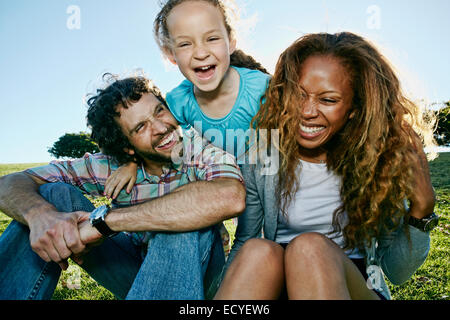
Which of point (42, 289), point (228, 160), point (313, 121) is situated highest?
point (313, 121)

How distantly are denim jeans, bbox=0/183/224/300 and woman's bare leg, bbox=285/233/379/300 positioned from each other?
0.58 meters

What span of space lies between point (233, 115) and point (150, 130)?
782 mm

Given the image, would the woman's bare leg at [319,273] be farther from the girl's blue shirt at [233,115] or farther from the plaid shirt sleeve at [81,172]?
the plaid shirt sleeve at [81,172]

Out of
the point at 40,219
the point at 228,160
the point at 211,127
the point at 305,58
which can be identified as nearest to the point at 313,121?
the point at 305,58

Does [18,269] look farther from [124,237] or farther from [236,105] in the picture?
[236,105]

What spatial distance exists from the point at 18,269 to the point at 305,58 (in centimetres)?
248

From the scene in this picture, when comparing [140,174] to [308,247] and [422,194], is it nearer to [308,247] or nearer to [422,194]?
[308,247]

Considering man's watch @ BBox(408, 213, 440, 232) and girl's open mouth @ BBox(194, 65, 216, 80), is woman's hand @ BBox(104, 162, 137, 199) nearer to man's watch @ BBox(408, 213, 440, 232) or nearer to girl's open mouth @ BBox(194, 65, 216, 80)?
girl's open mouth @ BBox(194, 65, 216, 80)

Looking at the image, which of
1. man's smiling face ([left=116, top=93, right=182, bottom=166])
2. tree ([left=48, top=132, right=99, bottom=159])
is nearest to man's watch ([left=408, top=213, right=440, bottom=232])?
man's smiling face ([left=116, top=93, right=182, bottom=166])

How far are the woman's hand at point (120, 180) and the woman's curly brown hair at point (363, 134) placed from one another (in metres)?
1.29

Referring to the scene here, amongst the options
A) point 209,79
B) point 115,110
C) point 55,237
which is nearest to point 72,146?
point 115,110

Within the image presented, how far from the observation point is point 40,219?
2.35m

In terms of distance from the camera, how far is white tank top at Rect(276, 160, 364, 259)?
2.74m

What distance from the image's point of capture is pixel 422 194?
2.45 m
